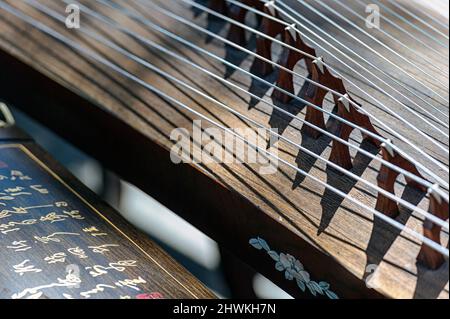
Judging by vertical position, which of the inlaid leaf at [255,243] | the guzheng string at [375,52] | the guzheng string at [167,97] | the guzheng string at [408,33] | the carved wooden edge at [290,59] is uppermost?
the guzheng string at [408,33]

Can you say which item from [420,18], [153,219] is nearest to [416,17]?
[420,18]

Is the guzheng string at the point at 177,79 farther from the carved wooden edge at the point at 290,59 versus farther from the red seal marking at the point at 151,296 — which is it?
the red seal marking at the point at 151,296

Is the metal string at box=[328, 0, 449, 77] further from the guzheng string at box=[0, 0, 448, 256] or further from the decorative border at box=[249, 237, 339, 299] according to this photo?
the decorative border at box=[249, 237, 339, 299]

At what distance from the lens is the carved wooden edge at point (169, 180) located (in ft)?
3.88

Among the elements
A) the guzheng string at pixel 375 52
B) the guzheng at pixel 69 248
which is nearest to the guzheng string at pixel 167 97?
the guzheng at pixel 69 248

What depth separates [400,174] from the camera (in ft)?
3.94

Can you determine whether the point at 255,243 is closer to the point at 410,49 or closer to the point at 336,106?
the point at 336,106

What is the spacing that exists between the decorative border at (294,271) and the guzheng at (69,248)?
5.1 inches

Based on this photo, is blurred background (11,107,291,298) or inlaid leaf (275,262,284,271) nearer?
inlaid leaf (275,262,284,271)

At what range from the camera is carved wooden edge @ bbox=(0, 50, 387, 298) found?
1182mm

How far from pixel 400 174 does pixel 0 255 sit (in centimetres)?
64

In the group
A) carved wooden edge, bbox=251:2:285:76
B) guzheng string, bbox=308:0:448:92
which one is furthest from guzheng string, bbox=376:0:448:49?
carved wooden edge, bbox=251:2:285:76

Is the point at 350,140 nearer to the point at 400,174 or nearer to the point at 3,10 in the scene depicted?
the point at 400,174

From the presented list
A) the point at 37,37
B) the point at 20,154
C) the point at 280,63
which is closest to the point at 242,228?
the point at 280,63
